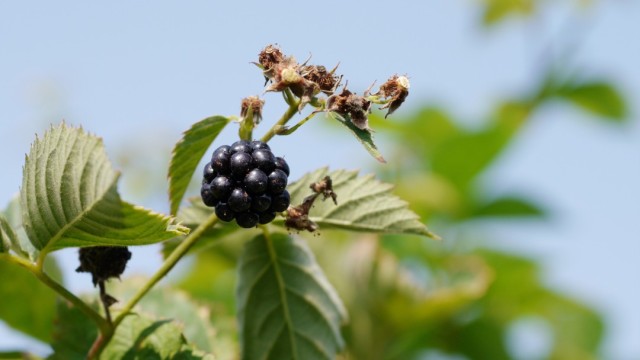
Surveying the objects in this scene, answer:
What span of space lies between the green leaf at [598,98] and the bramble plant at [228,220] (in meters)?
4.29

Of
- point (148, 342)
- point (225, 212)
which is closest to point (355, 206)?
point (225, 212)

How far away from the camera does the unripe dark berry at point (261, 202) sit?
5.42 ft

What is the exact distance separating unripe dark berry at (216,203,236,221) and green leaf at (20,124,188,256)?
0.54 feet

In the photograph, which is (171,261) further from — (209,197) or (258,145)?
(258,145)

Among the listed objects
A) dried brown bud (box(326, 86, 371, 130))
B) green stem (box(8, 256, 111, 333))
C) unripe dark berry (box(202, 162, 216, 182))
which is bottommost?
green stem (box(8, 256, 111, 333))

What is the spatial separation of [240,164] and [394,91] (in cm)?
34

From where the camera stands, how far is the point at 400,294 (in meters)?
3.69

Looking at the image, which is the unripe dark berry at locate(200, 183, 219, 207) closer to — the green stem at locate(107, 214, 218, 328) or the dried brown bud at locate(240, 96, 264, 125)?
the green stem at locate(107, 214, 218, 328)

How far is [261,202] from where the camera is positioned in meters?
1.65

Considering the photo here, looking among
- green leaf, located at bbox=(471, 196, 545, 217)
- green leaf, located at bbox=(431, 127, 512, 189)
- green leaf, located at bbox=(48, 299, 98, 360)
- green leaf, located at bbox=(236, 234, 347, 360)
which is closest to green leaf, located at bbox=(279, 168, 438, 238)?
green leaf, located at bbox=(236, 234, 347, 360)

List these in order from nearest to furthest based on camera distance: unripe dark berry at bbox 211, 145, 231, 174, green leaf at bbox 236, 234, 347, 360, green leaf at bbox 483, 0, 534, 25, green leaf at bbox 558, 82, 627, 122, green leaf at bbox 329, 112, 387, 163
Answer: green leaf at bbox 329, 112, 387, 163, unripe dark berry at bbox 211, 145, 231, 174, green leaf at bbox 236, 234, 347, 360, green leaf at bbox 558, 82, 627, 122, green leaf at bbox 483, 0, 534, 25

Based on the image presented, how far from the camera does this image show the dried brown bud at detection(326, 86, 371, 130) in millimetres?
1644

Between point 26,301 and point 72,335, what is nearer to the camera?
point 72,335

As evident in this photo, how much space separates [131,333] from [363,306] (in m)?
1.93
